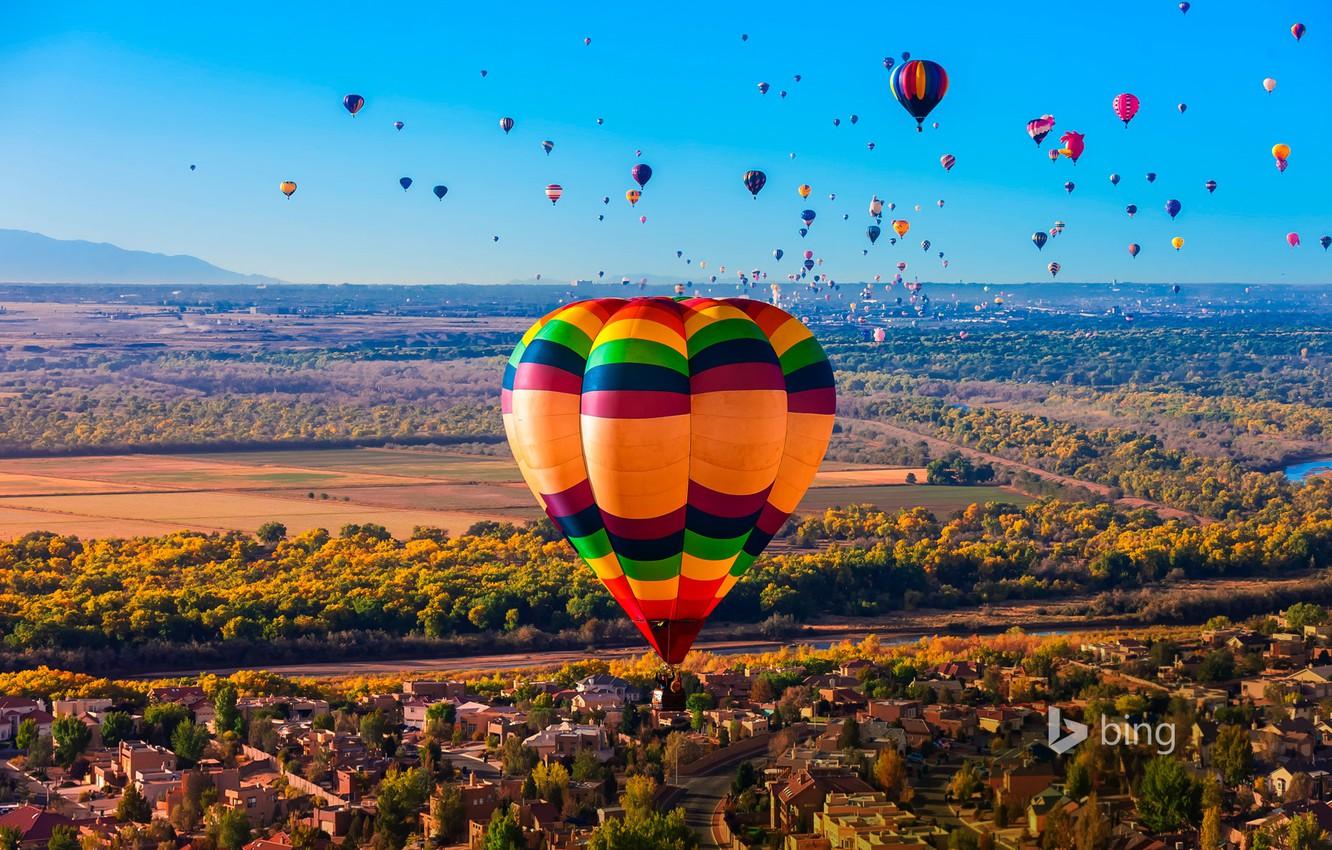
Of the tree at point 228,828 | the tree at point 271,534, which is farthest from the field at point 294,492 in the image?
the tree at point 228,828

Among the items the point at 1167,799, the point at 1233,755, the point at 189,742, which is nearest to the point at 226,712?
the point at 189,742

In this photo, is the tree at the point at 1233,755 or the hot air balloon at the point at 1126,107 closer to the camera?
the tree at the point at 1233,755

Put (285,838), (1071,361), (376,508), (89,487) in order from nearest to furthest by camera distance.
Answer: (285,838), (376,508), (89,487), (1071,361)

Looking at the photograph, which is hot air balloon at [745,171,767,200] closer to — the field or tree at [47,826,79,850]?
the field

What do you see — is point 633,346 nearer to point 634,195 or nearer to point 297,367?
point 634,195

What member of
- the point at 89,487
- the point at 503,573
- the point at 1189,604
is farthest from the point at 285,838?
the point at 89,487

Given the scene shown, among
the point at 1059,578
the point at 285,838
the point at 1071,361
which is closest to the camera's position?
the point at 285,838

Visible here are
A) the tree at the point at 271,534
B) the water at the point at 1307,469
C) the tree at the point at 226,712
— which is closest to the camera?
the tree at the point at 226,712

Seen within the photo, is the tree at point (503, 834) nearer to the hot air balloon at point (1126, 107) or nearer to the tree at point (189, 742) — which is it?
the tree at point (189, 742)
